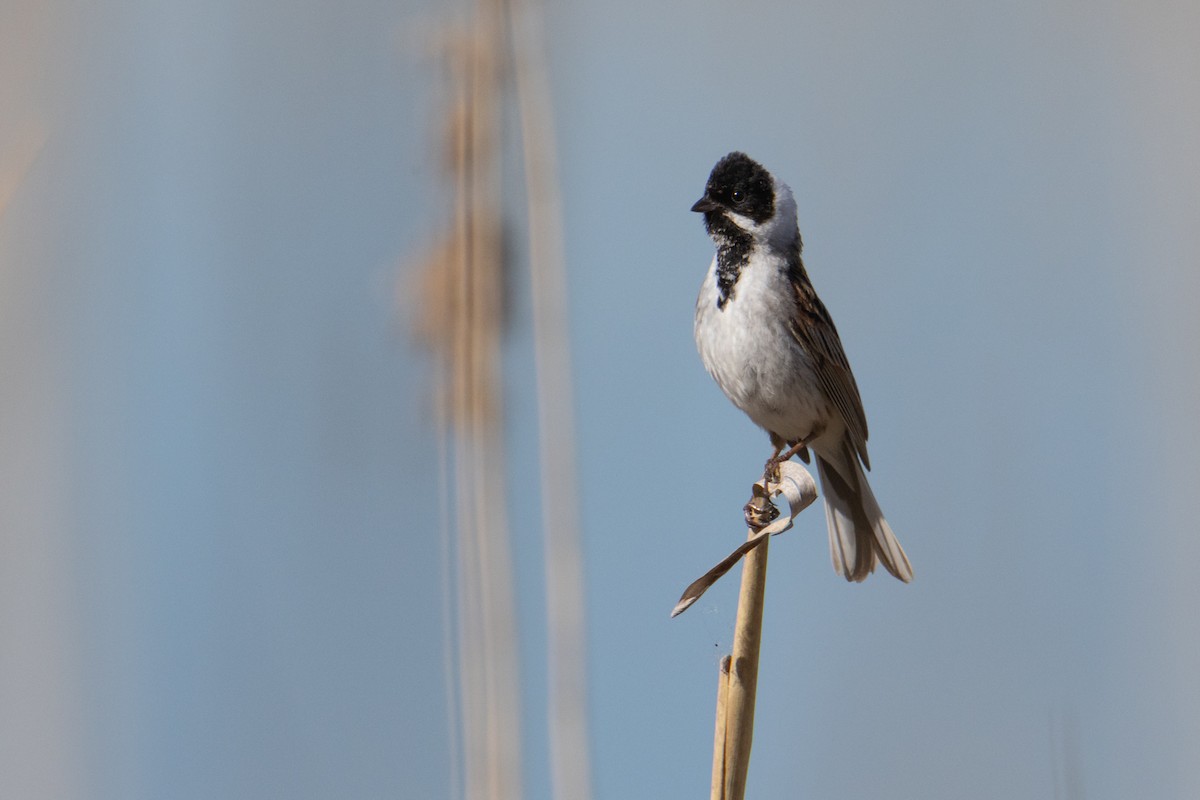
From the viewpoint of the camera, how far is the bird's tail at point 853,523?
248cm

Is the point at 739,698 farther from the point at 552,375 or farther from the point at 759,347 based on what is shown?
the point at 759,347

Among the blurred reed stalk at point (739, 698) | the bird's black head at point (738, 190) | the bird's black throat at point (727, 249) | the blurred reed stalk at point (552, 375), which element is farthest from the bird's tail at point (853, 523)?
the blurred reed stalk at point (739, 698)

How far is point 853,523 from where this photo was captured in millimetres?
2627

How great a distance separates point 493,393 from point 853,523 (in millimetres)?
1256

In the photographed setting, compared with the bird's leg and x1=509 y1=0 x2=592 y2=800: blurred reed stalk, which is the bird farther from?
x1=509 y1=0 x2=592 y2=800: blurred reed stalk

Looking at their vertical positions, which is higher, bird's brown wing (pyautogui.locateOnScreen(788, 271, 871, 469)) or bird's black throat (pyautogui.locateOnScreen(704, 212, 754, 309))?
bird's black throat (pyautogui.locateOnScreen(704, 212, 754, 309))

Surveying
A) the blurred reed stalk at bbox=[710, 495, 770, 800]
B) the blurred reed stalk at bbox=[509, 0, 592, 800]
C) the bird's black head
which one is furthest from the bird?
the blurred reed stalk at bbox=[710, 495, 770, 800]

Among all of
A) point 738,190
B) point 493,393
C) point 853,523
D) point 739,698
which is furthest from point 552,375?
point 853,523

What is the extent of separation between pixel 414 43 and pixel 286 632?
890 mm

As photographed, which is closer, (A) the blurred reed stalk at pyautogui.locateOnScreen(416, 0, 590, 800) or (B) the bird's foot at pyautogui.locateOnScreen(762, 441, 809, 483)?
(A) the blurred reed stalk at pyautogui.locateOnScreen(416, 0, 590, 800)

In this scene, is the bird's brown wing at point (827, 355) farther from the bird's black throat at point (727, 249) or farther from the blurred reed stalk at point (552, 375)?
the blurred reed stalk at point (552, 375)

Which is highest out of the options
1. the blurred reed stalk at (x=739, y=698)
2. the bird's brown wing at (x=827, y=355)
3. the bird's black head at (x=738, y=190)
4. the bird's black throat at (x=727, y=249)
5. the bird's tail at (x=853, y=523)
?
the bird's black head at (x=738, y=190)

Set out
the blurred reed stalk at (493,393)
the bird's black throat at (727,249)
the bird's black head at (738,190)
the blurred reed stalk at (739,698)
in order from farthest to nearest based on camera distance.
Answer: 1. the bird's black throat at (727,249)
2. the bird's black head at (738,190)
3. the blurred reed stalk at (493,393)
4. the blurred reed stalk at (739,698)

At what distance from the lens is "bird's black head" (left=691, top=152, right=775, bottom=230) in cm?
246
